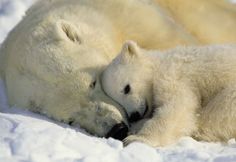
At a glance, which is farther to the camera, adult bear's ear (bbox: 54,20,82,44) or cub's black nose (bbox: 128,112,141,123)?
adult bear's ear (bbox: 54,20,82,44)

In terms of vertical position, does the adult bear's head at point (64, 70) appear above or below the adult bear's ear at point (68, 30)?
below

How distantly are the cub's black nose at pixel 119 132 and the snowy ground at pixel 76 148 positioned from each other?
0.32 m

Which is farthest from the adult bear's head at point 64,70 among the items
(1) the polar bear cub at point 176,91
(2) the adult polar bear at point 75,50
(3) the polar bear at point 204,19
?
(3) the polar bear at point 204,19

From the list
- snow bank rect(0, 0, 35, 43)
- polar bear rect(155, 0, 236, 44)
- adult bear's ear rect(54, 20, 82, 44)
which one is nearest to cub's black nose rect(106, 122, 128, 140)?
adult bear's ear rect(54, 20, 82, 44)

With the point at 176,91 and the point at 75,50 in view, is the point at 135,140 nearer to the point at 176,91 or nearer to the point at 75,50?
the point at 176,91

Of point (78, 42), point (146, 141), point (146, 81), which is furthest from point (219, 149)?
point (78, 42)

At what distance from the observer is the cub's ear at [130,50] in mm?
4543

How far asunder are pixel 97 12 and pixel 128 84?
46.6 inches

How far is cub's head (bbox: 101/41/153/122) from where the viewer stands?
441 centimetres

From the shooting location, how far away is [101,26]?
17.5 feet

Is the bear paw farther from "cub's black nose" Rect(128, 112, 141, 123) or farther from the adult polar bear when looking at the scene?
"cub's black nose" Rect(128, 112, 141, 123)

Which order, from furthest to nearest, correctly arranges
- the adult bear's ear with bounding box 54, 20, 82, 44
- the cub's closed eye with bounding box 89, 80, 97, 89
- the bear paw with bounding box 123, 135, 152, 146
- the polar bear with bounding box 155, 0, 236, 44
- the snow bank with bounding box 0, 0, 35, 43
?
the snow bank with bounding box 0, 0, 35, 43 → the polar bear with bounding box 155, 0, 236, 44 → the adult bear's ear with bounding box 54, 20, 82, 44 → the cub's closed eye with bounding box 89, 80, 97, 89 → the bear paw with bounding box 123, 135, 152, 146

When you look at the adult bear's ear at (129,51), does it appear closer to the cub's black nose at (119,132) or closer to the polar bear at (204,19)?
the cub's black nose at (119,132)

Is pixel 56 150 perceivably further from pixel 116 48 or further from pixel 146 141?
pixel 116 48
